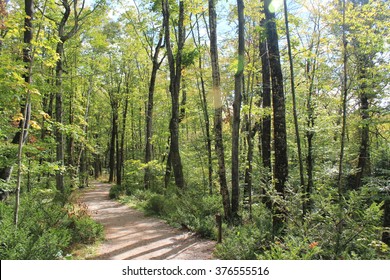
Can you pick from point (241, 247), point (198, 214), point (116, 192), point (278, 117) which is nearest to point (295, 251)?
point (241, 247)

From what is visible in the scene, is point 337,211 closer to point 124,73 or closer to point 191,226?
point 191,226

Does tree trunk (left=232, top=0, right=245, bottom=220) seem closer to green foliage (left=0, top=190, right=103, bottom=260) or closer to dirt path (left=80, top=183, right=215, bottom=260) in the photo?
dirt path (left=80, top=183, right=215, bottom=260)

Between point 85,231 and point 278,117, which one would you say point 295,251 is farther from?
point 85,231

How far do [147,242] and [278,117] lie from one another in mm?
4868

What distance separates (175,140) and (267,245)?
7.76m

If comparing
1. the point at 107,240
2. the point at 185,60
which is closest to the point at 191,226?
the point at 107,240

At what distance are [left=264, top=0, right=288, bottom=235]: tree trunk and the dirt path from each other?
218 cm

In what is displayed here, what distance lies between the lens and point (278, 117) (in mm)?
6738

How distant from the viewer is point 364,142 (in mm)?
11867

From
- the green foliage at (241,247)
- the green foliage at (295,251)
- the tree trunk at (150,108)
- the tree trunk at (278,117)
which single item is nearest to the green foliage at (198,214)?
the green foliage at (241,247)

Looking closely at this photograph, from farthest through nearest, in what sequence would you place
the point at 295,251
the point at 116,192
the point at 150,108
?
the point at 116,192, the point at 150,108, the point at 295,251

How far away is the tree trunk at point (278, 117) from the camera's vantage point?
653 cm

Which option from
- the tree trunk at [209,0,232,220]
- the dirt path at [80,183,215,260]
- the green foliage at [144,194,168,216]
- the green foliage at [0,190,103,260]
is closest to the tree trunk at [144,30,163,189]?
the green foliage at [144,194,168,216]
